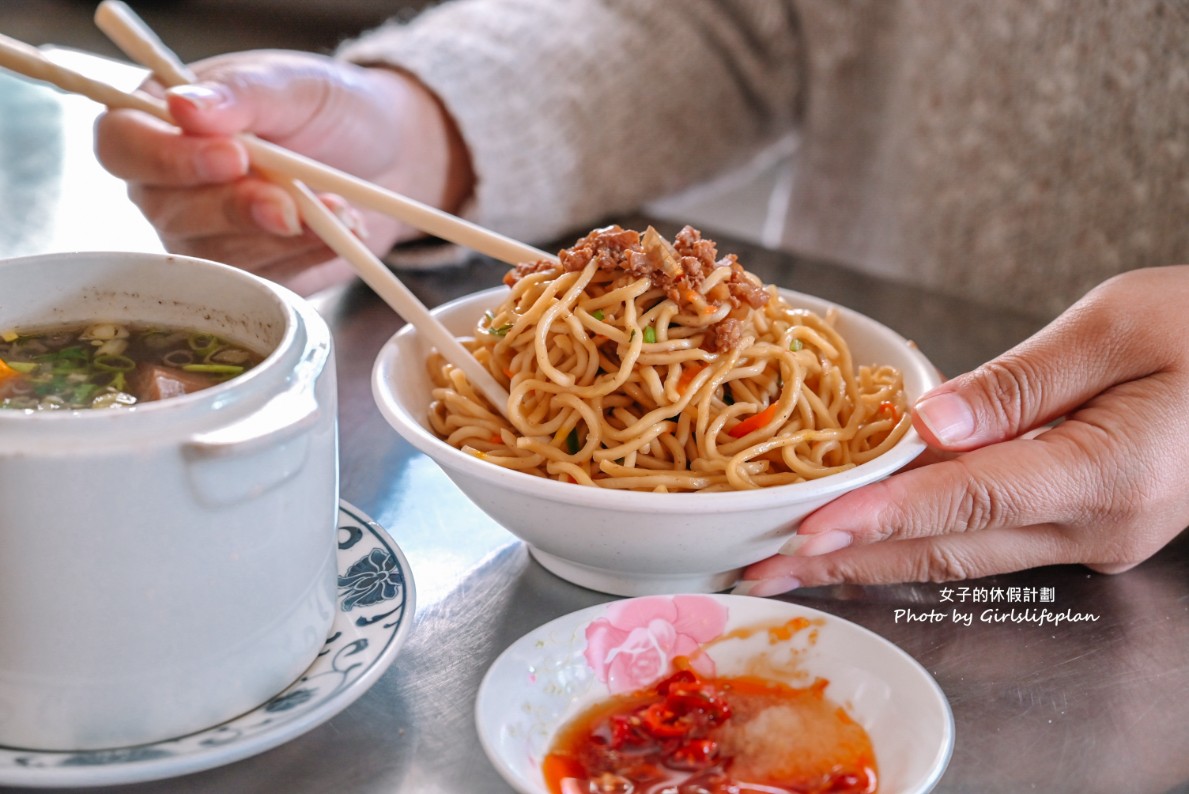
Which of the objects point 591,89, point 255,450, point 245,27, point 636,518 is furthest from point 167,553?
point 245,27

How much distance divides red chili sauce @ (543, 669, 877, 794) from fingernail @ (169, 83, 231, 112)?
38.9 inches

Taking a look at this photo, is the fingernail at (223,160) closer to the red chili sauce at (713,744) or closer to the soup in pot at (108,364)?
the soup in pot at (108,364)

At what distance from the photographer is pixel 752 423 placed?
1198 mm

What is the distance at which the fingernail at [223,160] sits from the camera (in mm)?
1477

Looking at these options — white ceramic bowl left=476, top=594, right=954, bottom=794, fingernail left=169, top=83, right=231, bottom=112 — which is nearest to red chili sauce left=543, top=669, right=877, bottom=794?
white ceramic bowl left=476, top=594, right=954, bottom=794

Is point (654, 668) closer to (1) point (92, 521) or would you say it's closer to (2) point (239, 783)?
(2) point (239, 783)

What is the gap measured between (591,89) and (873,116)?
1.98 ft

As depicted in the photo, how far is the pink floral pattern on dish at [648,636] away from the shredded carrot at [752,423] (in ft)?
0.79

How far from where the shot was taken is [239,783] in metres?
0.90

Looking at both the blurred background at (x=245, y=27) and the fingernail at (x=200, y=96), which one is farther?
the blurred background at (x=245, y=27)

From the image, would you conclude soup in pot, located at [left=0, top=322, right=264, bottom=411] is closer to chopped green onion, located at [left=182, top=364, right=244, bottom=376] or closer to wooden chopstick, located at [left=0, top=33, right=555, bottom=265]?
chopped green onion, located at [left=182, top=364, right=244, bottom=376]

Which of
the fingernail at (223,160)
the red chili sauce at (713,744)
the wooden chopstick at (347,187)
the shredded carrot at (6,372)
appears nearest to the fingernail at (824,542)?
the red chili sauce at (713,744)

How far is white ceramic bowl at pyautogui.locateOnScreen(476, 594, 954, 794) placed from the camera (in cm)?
88

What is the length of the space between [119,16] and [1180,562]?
1.47 meters
